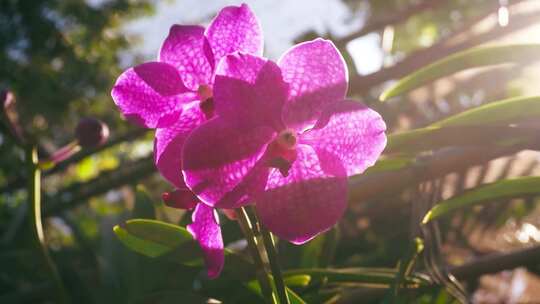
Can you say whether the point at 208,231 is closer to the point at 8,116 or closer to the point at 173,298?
the point at 173,298

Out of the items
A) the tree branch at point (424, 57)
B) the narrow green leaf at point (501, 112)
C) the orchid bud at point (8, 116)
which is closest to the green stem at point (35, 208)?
the orchid bud at point (8, 116)

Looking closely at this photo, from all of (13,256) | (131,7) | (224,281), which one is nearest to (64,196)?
(13,256)

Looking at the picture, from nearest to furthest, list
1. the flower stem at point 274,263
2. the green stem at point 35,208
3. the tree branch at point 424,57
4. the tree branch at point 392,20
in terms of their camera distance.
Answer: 1. the flower stem at point 274,263
2. the green stem at point 35,208
3. the tree branch at point 424,57
4. the tree branch at point 392,20

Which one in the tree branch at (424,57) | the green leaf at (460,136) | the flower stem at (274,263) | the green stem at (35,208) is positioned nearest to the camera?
the flower stem at (274,263)

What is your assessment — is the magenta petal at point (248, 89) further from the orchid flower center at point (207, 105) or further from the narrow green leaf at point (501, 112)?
the narrow green leaf at point (501, 112)

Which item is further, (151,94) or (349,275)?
(349,275)

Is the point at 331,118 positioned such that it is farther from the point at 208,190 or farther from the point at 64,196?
the point at 64,196

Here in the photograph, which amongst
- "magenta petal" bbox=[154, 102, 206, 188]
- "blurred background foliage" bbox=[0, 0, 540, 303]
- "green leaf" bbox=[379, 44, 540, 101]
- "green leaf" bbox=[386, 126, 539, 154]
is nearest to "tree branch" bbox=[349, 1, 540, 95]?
"blurred background foliage" bbox=[0, 0, 540, 303]

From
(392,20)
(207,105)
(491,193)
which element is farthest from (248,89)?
(392,20)
